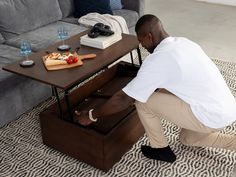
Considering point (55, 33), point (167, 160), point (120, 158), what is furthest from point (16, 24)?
point (167, 160)

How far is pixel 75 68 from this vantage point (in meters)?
2.27

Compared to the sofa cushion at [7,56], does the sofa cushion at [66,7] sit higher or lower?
higher

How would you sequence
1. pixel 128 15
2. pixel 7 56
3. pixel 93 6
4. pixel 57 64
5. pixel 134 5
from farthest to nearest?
pixel 134 5 < pixel 128 15 < pixel 93 6 < pixel 7 56 < pixel 57 64

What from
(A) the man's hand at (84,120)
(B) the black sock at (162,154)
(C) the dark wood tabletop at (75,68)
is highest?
(C) the dark wood tabletop at (75,68)

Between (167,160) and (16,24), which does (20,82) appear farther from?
(167,160)

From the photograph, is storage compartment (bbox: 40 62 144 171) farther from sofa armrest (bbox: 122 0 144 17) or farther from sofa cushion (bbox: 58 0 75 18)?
sofa armrest (bbox: 122 0 144 17)

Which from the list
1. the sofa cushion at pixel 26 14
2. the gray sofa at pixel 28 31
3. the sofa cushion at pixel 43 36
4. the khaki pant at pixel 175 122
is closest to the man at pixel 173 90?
the khaki pant at pixel 175 122

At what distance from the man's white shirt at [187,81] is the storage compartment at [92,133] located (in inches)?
13.3

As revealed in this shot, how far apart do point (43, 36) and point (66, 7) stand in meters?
0.61

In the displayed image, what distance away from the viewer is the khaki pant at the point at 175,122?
1.98 meters

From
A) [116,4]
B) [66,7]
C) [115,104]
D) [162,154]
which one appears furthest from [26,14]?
[162,154]

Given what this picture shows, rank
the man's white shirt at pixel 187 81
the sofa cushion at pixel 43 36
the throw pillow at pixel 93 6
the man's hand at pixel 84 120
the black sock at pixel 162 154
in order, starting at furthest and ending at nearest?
the throw pillow at pixel 93 6
the sofa cushion at pixel 43 36
the black sock at pixel 162 154
the man's hand at pixel 84 120
the man's white shirt at pixel 187 81

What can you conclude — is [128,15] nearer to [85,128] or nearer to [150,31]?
[150,31]

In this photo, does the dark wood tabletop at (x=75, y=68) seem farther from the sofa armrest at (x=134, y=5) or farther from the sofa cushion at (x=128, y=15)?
the sofa armrest at (x=134, y=5)
